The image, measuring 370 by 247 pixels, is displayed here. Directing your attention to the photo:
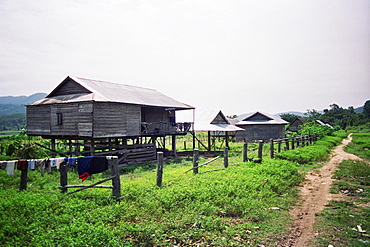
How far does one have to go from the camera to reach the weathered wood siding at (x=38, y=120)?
2080 cm

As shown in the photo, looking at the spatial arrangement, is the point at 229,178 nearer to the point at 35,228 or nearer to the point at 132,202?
the point at 132,202

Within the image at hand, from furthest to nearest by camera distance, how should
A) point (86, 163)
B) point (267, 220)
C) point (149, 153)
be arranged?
point (149, 153), point (86, 163), point (267, 220)

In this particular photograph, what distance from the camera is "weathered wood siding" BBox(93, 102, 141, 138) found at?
18109 mm

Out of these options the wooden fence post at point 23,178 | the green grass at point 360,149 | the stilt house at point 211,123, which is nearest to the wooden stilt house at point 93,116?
the stilt house at point 211,123

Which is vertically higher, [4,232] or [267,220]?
[4,232]

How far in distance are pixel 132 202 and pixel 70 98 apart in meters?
14.0

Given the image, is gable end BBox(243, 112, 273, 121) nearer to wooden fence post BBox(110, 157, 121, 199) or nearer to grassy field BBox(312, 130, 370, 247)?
grassy field BBox(312, 130, 370, 247)

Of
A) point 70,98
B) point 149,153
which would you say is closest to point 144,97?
point 149,153

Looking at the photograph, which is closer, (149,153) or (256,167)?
(256,167)

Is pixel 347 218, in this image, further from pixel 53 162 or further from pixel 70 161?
pixel 53 162

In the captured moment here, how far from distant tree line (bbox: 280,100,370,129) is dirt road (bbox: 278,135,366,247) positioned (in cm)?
7214

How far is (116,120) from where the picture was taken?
1928cm

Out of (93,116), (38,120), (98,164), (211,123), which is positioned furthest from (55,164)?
(211,123)

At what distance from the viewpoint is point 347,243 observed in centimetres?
581
